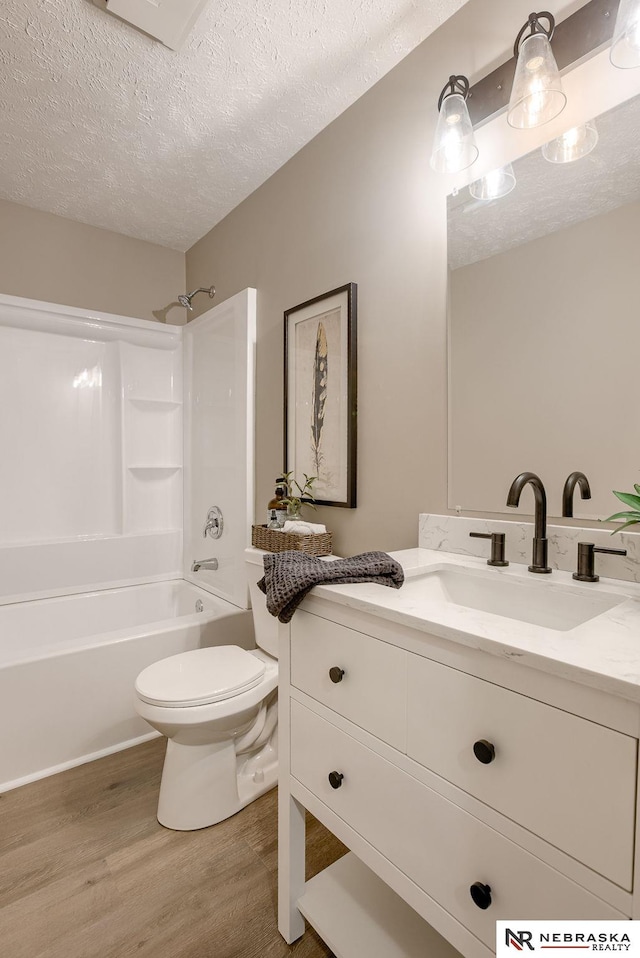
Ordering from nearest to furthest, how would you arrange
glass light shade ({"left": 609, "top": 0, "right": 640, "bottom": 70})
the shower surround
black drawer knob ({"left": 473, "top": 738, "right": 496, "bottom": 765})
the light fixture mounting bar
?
black drawer knob ({"left": 473, "top": 738, "right": 496, "bottom": 765}) < glass light shade ({"left": 609, "top": 0, "right": 640, "bottom": 70}) < the light fixture mounting bar < the shower surround

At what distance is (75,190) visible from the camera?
8.03ft

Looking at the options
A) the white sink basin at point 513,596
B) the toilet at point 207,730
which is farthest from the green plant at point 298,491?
the white sink basin at point 513,596

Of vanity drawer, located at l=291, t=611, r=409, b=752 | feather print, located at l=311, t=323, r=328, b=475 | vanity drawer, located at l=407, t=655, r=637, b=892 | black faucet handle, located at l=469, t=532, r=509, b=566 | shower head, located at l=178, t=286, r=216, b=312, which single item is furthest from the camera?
shower head, located at l=178, t=286, r=216, b=312

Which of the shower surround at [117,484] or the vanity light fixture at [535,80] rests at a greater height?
the vanity light fixture at [535,80]

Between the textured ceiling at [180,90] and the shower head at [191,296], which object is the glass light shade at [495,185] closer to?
the textured ceiling at [180,90]

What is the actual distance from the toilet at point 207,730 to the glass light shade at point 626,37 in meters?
1.85

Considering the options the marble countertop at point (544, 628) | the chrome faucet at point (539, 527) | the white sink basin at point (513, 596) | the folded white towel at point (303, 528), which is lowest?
the white sink basin at point (513, 596)

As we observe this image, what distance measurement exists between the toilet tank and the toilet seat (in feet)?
0.24

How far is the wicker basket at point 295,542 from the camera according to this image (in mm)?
1866

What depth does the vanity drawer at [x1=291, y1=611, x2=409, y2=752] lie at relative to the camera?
96 cm

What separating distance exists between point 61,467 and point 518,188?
2.53 meters

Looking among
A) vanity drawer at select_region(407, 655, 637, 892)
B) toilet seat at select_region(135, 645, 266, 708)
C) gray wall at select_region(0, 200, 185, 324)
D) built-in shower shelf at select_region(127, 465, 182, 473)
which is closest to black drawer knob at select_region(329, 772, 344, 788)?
vanity drawer at select_region(407, 655, 637, 892)

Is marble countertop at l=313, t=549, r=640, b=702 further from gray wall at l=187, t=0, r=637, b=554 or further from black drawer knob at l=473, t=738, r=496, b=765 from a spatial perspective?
gray wall at l=187, t=0, r=637, b=554

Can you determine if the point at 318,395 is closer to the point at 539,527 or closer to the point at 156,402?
the point at 539,527
